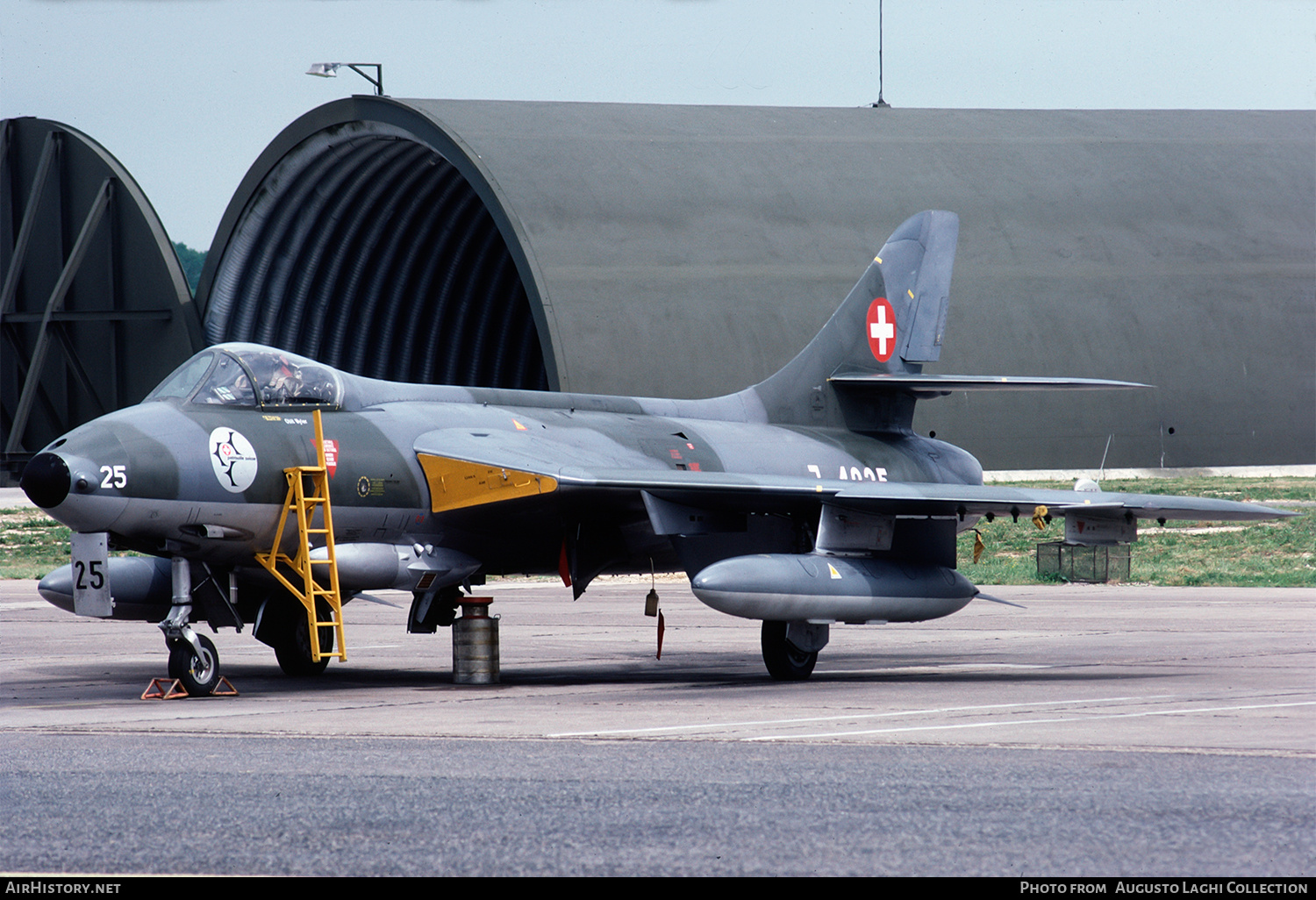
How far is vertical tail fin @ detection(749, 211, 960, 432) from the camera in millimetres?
17781

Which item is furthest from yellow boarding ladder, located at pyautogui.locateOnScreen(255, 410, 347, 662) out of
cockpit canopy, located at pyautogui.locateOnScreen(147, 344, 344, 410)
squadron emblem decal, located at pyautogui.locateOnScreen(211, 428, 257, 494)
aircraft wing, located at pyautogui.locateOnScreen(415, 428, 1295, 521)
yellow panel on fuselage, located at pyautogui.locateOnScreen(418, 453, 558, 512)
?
aircraft wing, located at pyautogui.locateOnScreen(415, 428, 1295, 521)

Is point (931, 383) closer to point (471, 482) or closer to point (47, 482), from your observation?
point (471, 482)

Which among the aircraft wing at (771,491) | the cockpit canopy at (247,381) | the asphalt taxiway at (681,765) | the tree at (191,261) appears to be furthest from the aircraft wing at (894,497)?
the tree at (191,261)

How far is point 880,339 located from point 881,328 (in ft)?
0.46

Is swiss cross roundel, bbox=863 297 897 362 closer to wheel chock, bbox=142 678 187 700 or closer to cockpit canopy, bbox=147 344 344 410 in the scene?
cockpit canopy, bbox=147 344 344 410

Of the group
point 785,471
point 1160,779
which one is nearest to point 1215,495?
point 785,471

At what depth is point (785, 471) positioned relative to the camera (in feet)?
53.9

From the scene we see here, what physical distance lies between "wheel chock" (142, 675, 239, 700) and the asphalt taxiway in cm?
29

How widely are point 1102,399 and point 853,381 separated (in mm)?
21632

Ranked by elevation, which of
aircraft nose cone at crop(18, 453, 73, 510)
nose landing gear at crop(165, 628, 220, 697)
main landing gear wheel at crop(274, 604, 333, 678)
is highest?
aircraft nose cone at crop(18, 453, 73, 510)

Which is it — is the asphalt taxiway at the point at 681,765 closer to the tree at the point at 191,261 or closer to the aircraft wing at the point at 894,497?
the aircraft wing at the point at 894,497

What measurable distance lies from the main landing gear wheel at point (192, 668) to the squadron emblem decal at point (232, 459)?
1.34m

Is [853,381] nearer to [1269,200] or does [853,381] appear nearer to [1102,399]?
[1102,399]

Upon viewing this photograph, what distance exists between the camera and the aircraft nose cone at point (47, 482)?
466 inches
